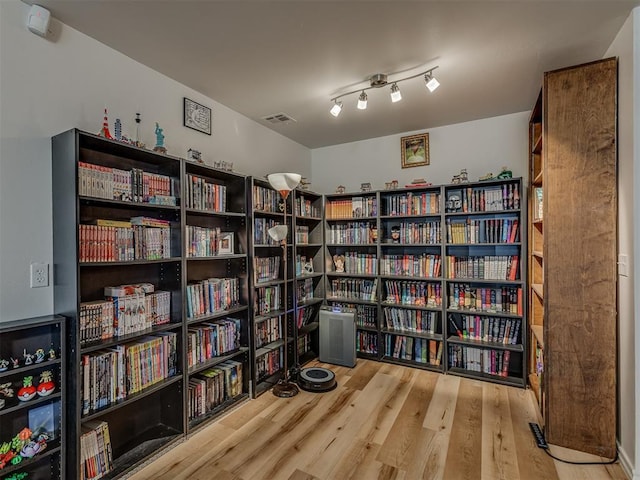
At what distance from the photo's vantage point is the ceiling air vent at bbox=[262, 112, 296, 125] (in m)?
3.15

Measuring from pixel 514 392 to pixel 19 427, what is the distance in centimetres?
339

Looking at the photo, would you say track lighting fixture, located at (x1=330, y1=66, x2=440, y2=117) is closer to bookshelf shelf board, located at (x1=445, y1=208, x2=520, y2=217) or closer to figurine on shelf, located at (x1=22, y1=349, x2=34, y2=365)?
bookshelf shelf board, located at (x1=445, y1=208, x2=520, y2=217)

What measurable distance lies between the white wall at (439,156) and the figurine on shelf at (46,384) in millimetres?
3244

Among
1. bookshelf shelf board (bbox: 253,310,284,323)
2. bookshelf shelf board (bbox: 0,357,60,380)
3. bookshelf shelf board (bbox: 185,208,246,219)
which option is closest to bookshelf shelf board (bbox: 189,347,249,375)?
bookshelf shelf board (bbox: 253,310,284,323)

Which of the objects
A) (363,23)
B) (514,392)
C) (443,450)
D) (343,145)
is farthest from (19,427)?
(343,145)

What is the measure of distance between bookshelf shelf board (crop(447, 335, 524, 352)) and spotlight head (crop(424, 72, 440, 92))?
2286 mm

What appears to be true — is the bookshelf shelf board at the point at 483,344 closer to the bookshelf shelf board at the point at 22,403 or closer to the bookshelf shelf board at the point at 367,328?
the bookshelf shelf board at the point at 367,328

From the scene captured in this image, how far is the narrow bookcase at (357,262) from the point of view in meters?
3.65

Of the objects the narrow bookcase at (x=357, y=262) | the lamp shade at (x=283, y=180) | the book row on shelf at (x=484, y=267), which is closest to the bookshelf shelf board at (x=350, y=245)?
the narrow bookcase at (x=357, y=262)

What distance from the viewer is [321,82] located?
8.24 ft

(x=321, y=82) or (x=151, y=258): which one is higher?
(x=321, y=82)

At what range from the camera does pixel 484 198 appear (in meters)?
3.14

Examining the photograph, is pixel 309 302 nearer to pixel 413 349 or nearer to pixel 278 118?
pixel 413 349

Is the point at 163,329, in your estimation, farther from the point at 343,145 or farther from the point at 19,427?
the point at 343,145
